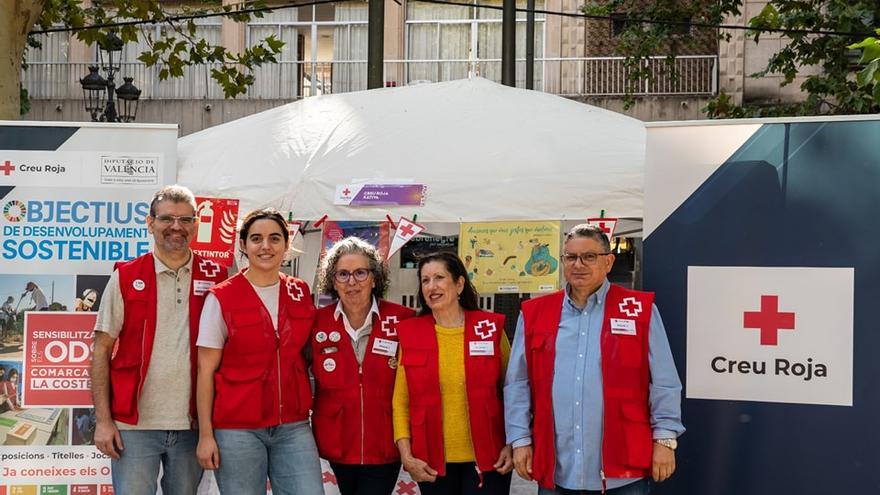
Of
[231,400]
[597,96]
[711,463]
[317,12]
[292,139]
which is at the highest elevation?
[317,12]

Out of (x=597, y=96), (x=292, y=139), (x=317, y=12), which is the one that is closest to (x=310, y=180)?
(x=292, y=139)

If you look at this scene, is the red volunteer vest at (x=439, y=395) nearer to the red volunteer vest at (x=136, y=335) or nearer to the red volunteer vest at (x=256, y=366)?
the red volunteer vest at (x=256, y=366)

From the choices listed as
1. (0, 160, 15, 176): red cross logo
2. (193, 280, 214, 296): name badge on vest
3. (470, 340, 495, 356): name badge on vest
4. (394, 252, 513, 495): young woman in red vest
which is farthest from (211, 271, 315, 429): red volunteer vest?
(0, 160, 15, 176): red cross logo

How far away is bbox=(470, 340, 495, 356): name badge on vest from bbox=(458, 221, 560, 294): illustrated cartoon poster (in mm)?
2191

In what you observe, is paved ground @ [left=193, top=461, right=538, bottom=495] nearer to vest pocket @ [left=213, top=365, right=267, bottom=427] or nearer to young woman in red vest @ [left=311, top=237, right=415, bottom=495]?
young woman in red vest @ [left=311, top=237, right=415, bottom=495]

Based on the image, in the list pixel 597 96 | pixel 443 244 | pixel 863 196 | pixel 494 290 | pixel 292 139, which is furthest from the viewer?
pixel 597 96

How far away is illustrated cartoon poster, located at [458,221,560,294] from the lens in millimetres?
5977

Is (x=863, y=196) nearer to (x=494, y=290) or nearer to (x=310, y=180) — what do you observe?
(x=494, y=290)

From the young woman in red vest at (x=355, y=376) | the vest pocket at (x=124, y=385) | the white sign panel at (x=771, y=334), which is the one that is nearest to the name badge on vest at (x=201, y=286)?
the vest pocket at (x=124, y=385)

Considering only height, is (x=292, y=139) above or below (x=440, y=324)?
above

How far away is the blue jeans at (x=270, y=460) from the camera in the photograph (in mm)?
3709

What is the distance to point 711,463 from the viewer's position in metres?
4.41

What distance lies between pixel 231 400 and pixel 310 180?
2.74 m

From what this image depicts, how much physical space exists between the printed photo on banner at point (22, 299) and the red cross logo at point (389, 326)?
1.68 m
